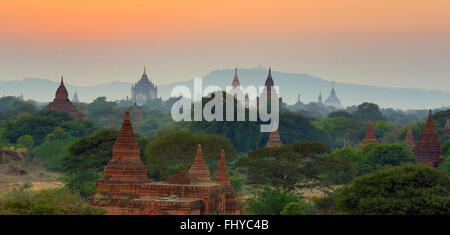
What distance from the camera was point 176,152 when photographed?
6906 centimetres

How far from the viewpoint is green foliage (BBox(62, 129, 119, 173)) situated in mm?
64875

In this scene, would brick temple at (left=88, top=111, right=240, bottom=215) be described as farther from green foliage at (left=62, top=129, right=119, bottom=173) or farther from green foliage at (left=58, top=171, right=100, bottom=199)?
green foliage at (left=62, top=129, right=119, bottom=173)

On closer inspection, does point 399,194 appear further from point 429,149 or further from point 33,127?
point 33,127

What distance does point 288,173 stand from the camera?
6191 cm

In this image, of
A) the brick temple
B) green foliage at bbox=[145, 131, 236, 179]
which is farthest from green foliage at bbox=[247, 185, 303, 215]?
green foliage at bbox=[145, 131, 236, 179]

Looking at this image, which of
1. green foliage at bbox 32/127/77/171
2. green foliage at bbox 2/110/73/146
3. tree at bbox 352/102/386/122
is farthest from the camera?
tree at bbox 352/102/386/122

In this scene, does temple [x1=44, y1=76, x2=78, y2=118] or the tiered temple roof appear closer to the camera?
the tiered temple roof

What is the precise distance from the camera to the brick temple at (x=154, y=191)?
4428 cm

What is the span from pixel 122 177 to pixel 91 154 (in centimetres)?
1536

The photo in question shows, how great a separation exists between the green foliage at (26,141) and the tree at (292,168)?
3546 centimetres

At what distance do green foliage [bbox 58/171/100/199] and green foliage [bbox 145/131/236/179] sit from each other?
589 cm
